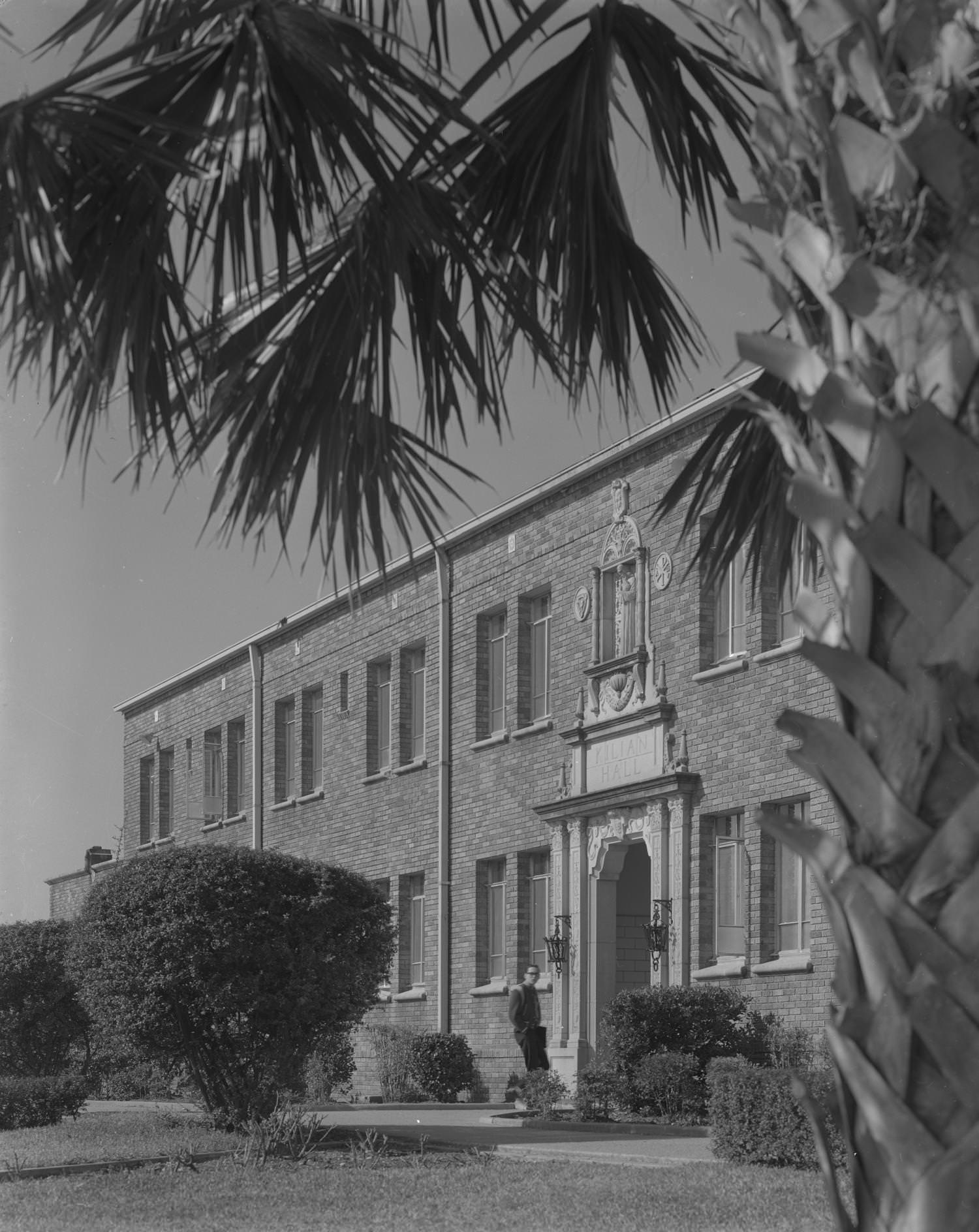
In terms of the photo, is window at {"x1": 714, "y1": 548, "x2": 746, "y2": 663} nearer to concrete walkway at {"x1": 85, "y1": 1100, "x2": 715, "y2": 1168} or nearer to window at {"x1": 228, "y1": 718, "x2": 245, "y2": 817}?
concrete walkway at {"x1": 85, "y1": 1100, "x2": 715, "y2": 1168}

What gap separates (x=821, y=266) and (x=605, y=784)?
1955cm

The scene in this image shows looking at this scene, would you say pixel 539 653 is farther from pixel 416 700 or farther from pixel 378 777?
pixel 378 777

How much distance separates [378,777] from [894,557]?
26.6 m

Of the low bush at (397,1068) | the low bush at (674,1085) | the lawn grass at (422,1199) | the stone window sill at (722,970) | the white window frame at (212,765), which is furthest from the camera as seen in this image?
the white window frame at (212,765)

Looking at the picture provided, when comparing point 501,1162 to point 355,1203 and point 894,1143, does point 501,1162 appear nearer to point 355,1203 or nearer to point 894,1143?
point 355,1203

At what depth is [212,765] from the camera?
36719mm

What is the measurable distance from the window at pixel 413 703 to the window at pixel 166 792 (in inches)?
470

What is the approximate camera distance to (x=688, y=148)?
5.93m

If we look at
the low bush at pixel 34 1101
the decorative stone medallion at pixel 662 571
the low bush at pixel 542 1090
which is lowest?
the low bush at pixel 542 1090

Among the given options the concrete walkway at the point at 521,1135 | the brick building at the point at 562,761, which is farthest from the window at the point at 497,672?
the concrete walkway at the point at 521,1135

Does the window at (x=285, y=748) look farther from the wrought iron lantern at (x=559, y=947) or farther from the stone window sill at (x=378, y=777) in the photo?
the wrought iron lantern at (x=559, y=947)

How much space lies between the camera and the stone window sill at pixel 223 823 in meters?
35.0

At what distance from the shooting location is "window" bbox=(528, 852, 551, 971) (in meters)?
24.1

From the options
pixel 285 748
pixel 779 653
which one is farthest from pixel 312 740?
pixel 779 653
